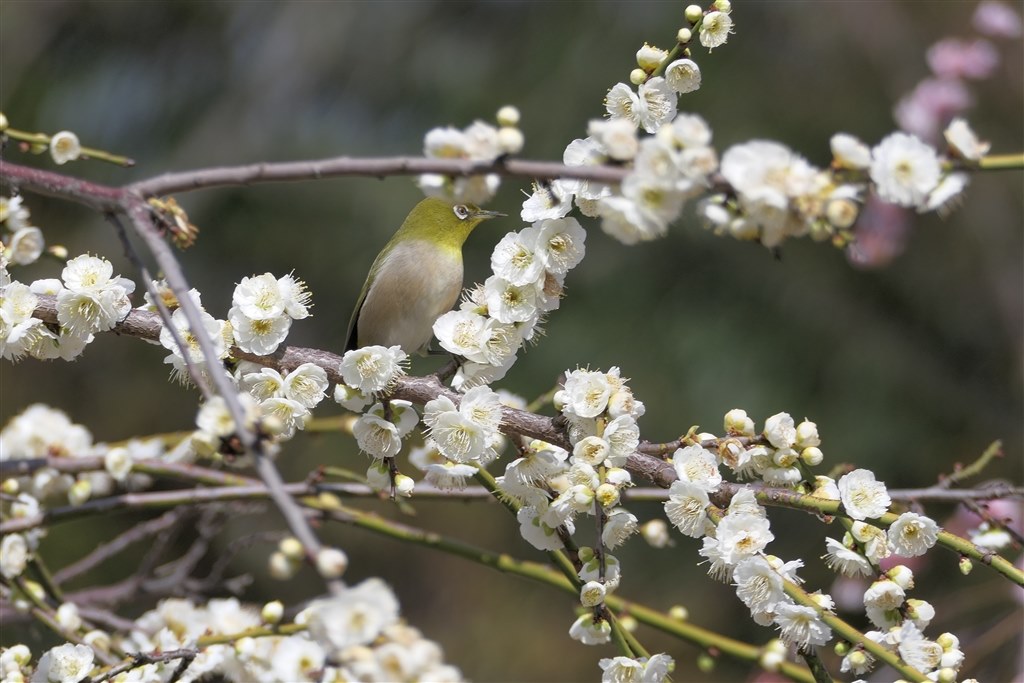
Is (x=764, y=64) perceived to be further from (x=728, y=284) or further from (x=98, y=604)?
(x=98, y=604)

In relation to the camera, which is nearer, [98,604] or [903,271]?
[98,604]

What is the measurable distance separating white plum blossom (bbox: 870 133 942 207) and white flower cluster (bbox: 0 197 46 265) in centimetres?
131

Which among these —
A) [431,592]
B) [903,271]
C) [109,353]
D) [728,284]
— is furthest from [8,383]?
[903,271]

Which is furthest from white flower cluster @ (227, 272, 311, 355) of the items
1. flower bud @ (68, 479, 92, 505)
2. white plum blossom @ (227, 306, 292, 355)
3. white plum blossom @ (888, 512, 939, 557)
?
white plum blossom @ (888, 512, 939, 557)

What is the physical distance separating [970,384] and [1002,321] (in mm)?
457

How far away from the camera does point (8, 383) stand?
19.5 feet

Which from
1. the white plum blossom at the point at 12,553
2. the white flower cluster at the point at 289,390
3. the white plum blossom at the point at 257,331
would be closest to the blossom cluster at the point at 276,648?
the white plum blossom at the point at 12,553

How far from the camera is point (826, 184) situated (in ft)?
3.38

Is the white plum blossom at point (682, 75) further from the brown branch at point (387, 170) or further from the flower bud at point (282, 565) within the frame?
the flower bud at point (282, 565)

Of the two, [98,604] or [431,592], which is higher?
[431,592]

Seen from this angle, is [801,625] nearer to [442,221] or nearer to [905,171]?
[905,171]

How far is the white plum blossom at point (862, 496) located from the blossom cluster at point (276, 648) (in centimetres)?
60

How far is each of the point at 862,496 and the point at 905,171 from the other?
0.53m

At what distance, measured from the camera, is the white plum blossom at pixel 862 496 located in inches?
54.6
